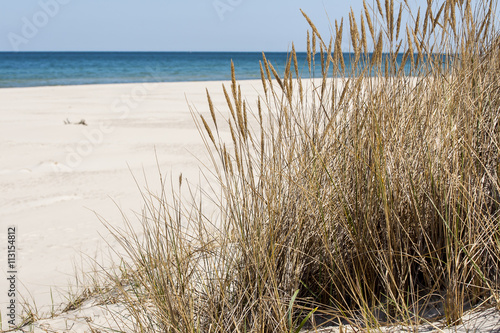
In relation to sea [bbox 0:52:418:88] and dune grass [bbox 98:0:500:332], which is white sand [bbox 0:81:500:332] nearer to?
dune grass [bbox 98:0:500:332]

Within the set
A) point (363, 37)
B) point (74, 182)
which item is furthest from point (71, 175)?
point (363, 37)

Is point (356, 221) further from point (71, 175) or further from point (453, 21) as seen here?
point (71, 175)

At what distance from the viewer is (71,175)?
425cm

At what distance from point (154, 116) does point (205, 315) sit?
6.94 m

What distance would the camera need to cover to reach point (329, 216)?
1.45m

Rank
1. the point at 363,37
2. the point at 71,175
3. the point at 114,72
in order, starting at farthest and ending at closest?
1. the point at 114,72
2. the point at 71,175
3. the point at 363,37

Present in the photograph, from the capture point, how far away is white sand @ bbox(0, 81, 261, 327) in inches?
98.3

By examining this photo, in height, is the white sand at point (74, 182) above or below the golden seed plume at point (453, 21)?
below

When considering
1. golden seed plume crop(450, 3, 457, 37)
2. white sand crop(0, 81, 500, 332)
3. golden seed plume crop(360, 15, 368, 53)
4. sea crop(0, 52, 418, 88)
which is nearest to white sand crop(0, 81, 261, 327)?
white sand crop(0, 81, 500, 332)

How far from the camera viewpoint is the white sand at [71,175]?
2.50 metres

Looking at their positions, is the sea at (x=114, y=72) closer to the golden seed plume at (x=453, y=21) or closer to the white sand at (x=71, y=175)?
the golden seed plume at (x=453, y=21)

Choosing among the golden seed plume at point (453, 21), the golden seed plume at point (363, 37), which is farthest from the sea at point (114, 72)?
the golden seed plume at point (453, 21)

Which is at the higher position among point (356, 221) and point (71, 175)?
point (356, 221)

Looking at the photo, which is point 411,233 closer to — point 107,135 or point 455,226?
point 455,226
